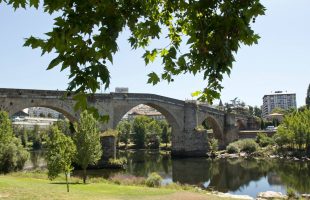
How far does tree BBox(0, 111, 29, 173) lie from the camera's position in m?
28.6

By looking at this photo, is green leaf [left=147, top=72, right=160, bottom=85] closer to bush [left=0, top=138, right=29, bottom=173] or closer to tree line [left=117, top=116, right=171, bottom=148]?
bush [left=0, top=138, right=29, bottom=173]

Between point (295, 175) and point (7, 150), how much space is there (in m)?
23.7

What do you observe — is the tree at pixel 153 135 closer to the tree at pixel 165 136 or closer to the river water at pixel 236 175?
the tree at pixel 165 136

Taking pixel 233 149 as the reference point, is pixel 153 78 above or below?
above

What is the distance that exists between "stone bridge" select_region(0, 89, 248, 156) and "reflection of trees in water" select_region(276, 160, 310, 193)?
1656 centimetres

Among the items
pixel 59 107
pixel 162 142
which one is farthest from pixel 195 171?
pixel 162 142

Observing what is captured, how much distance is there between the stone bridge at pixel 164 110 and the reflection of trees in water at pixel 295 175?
1656cm

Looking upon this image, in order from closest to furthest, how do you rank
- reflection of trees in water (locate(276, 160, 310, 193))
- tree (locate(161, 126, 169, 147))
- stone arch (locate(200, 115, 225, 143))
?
reflection of trees in water (locate(276, 160, 310, 193)) < stone arch (locate(200, 115, 225, 143)) < tree (locate(161, 126, 169, 147))

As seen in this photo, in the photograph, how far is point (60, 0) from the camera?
3689mm

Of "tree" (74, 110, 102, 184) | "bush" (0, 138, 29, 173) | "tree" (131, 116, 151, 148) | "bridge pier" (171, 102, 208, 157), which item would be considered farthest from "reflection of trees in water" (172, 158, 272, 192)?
"tree" (131, 116, 151, 148)

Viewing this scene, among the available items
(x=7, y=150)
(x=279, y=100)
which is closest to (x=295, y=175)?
(x=7, y=150)

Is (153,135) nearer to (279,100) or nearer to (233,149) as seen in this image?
(233,149)

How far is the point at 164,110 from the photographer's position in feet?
176

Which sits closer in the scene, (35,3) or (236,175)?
(35,3)
